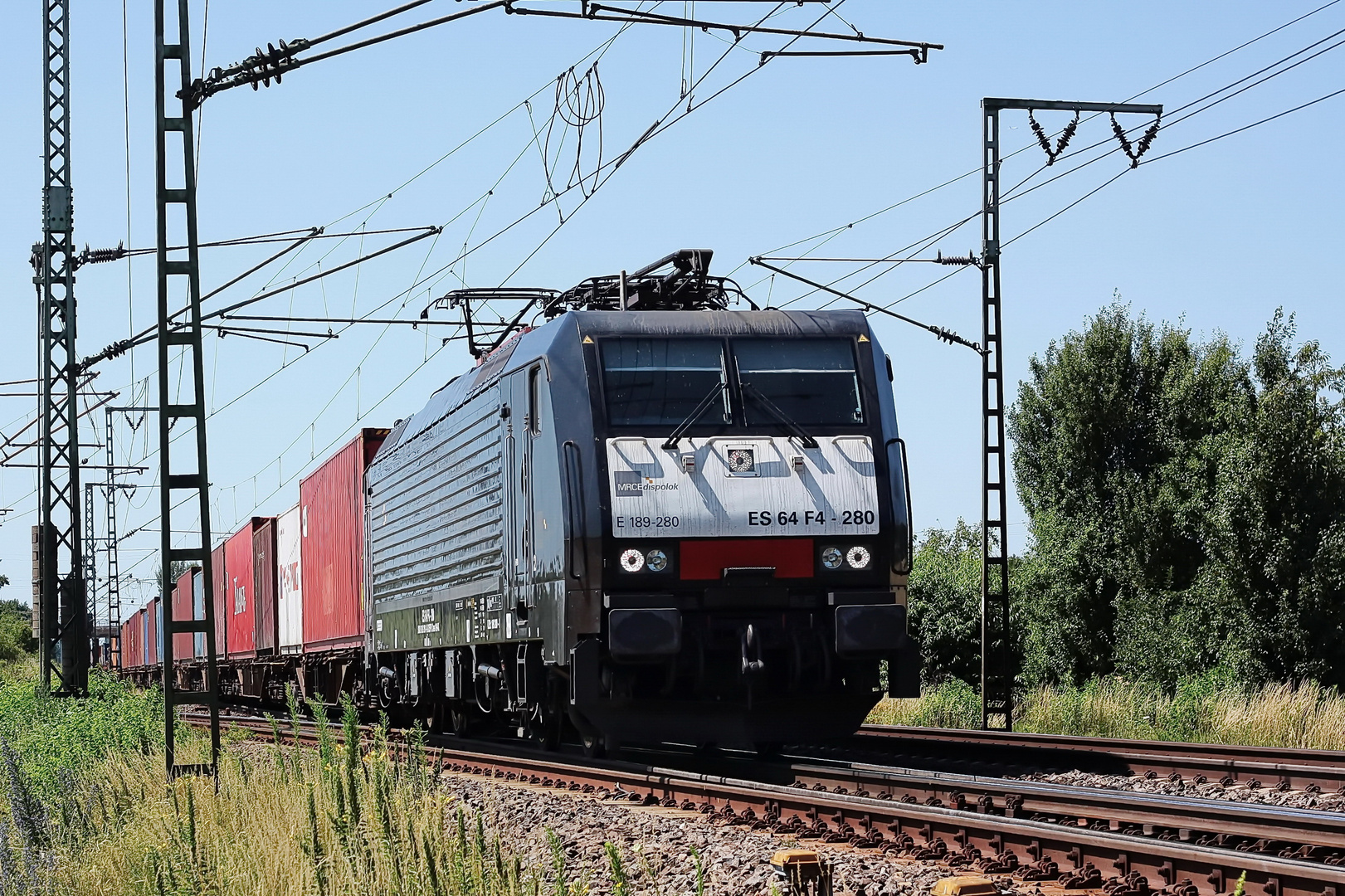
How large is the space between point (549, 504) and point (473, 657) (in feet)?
11.4

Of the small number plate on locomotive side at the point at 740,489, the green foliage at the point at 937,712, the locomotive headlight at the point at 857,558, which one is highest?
the small number plate on locomotive side at the point at 740,489

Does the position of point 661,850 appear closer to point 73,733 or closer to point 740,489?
point 740,489

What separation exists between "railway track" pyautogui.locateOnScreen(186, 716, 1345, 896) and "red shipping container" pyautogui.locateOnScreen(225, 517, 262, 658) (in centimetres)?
2049

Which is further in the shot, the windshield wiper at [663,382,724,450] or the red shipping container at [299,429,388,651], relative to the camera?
the red shipping container at [299,429,388,651]

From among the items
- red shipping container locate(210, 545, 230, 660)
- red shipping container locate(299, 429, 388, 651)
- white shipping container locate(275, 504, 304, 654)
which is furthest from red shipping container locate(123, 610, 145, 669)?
red shipping container locate(299, 429, 388, 651)

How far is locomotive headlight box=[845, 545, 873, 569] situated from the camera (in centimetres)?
1203

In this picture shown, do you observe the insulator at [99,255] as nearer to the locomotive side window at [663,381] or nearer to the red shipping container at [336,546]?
the red shipping container at [336,546]

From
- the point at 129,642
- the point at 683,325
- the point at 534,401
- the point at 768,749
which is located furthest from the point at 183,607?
the point at 683,325

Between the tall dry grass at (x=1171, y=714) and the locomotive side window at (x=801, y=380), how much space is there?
609 cm

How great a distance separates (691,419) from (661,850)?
4.69 meters

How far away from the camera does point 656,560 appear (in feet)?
38.4

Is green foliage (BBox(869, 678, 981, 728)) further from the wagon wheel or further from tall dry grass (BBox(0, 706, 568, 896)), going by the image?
tall dry grass (BBox(0, 706, 568, 896))

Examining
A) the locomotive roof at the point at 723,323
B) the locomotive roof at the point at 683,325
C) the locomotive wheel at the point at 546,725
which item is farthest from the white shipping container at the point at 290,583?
the locomotive roof at the point at 723,323

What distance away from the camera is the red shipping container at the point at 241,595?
103ft
